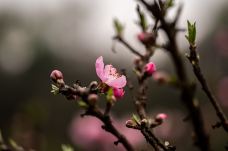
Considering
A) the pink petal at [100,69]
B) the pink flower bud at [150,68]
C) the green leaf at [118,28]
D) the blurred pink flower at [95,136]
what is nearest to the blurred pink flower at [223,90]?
the blurred pink flower at [95,136]

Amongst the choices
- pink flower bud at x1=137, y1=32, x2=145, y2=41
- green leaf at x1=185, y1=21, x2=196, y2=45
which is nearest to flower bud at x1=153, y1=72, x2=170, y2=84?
pink flower bud at x1=137, y1=32, x2=145, y2=41

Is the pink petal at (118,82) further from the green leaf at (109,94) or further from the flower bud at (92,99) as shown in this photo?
the flower bud at (92,99)

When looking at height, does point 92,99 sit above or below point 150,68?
below

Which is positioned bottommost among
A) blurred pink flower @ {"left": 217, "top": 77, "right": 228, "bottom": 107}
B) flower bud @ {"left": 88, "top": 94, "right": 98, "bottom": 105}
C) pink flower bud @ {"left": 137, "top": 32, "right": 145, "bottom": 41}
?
flower bud @ {"left": 88, "top": 94, "right": 98, "bottom": 105}

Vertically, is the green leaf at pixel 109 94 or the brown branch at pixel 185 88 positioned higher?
the brown branch at pixel 185 88

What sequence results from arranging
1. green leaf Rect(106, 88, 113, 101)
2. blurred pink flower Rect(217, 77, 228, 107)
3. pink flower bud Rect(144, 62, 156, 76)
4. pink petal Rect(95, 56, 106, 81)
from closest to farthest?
green leaf Rect(106, 88, 113, 101)
pink petal Rect(95, 56, 106, 81)
pink flower bud Rect(144, 62, 156, 76)
blurred pink flower Rect(217, 77, 228, 107)

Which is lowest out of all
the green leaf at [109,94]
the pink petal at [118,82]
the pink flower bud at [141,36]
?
the green leaf at [109,94]

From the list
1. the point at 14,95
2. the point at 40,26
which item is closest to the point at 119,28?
the point at 14,95

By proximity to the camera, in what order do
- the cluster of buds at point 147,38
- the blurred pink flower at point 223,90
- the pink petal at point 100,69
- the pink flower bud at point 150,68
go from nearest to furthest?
the pink petal at point 100,69, the pink flower bud at point 150,68, the cluster of buds at point 147,38, the blurred pink flower at point 223,90

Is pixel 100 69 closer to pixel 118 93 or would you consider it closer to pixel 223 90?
pixel 118 93

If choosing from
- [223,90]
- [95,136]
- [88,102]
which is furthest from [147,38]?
[223,90]

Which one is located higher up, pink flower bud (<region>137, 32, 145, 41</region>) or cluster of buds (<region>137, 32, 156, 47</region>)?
pink flower bud (<region>137, 32, 145, 41</region>)

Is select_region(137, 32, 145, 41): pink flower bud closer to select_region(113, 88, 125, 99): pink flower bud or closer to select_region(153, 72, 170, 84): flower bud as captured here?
select_region(153, 72, 170, 84): flower bud

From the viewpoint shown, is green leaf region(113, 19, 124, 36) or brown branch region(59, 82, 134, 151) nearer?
brown branch region(59, 82, 134, 151)
